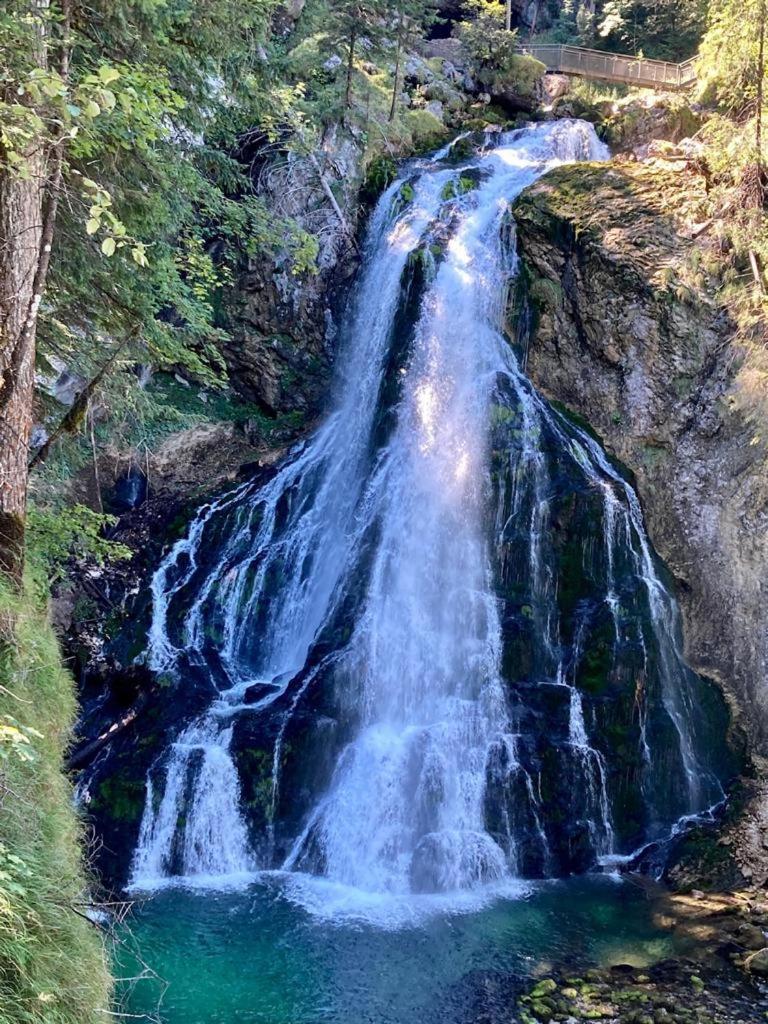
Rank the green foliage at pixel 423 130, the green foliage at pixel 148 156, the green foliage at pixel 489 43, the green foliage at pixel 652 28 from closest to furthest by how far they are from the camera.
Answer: the green foliage at pixel 148 156, the green foliage at pixel 423 130, the green foliage at pixel 489 43, the green foliage at pixel 652 28

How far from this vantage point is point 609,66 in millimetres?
25203

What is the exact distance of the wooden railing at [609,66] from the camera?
956 inches

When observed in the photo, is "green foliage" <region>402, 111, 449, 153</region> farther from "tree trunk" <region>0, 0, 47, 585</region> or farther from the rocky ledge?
the rocky ledge

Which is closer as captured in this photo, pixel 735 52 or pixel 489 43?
pixel 735 52

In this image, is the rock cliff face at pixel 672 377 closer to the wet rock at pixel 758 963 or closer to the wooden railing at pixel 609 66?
the wet rock at pixel 758 963

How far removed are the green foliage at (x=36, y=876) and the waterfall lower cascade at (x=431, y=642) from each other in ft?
20.6

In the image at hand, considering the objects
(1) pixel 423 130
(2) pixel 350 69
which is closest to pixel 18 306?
(2) pixel 350 69

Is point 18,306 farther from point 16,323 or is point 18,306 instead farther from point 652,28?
point 652,28

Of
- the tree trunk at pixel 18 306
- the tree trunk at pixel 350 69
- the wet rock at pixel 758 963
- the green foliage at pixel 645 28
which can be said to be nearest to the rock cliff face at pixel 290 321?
the tree trunk at pixel 350 69

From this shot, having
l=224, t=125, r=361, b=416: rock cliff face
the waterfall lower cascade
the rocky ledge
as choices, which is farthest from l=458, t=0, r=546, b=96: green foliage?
the rocky ledge

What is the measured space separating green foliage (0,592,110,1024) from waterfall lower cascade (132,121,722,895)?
6.29m

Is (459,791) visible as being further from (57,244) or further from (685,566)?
(57,244)

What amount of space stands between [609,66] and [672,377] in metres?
16.0

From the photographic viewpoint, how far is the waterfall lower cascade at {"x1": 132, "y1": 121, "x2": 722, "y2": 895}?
11.3 meters
